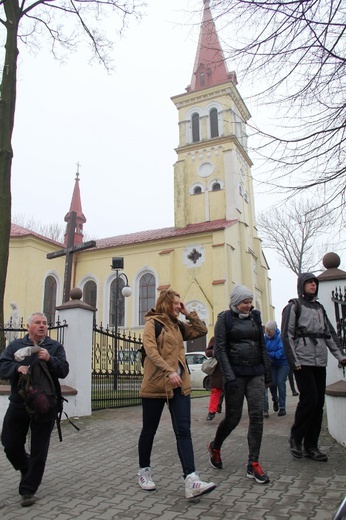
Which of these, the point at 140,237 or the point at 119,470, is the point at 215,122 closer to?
the point at 140,237

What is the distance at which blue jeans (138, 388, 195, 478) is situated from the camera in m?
3.73

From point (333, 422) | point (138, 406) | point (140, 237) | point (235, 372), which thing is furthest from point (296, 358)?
point (140, 237)

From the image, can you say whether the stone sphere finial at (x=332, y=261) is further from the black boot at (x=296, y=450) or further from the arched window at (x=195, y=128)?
the arched window at (x=195, y=128)

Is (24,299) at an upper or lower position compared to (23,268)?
lower

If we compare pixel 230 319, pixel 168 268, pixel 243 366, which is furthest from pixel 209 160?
pixel 243 366

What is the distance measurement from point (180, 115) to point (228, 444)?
102ft

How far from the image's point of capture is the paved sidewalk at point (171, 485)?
3.43m

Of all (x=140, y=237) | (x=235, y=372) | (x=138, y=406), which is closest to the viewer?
(x=235, y=372)

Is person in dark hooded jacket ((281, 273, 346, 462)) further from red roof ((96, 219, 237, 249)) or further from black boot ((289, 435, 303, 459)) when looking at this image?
red roof ((96, 219, 237, 249))

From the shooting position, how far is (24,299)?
987 inches

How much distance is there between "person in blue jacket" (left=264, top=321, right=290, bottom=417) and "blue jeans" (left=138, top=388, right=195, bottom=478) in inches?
180

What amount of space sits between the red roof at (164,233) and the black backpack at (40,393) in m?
22.3

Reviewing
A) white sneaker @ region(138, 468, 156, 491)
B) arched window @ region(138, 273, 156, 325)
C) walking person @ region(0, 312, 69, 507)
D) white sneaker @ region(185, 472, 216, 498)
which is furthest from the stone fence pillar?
arched window @ region(138, 273, 156, 325)

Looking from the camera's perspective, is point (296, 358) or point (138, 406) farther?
point (138, 406)
